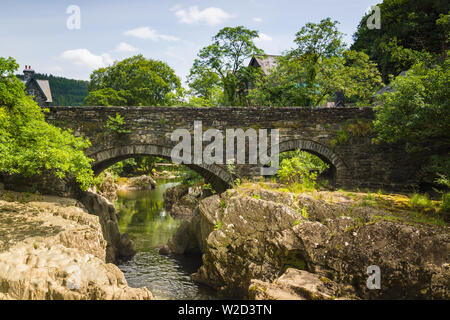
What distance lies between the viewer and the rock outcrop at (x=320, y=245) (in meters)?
6.14

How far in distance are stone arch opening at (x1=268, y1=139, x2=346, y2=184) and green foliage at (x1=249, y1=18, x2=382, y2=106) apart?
6.25 meters

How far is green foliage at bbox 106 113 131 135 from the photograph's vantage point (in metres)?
10.9

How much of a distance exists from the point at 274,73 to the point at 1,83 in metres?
15.1

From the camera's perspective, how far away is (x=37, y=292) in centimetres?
528

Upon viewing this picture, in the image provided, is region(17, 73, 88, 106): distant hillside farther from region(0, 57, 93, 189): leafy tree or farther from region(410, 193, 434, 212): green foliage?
region(410, 193, 434, 212): green foliage

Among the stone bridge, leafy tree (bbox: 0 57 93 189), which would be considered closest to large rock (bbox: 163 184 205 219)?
the stone bridge

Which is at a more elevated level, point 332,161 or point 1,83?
point 1,83

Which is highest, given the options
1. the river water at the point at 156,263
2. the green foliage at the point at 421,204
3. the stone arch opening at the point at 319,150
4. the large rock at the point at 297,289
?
the stone arch opening at the point at 319,150

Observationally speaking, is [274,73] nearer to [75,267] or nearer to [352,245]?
[352,245]

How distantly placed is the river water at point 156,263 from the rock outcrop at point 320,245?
2.19 feet

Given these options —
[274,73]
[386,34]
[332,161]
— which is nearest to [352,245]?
[332,161]

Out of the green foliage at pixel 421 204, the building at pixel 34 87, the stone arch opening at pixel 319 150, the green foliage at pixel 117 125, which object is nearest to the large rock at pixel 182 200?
the stone arch opening at pixel 319 150

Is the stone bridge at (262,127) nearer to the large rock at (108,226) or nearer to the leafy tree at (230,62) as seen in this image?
the large rock at (108,226)

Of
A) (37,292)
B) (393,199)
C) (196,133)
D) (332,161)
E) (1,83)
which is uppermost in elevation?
(1,83)
